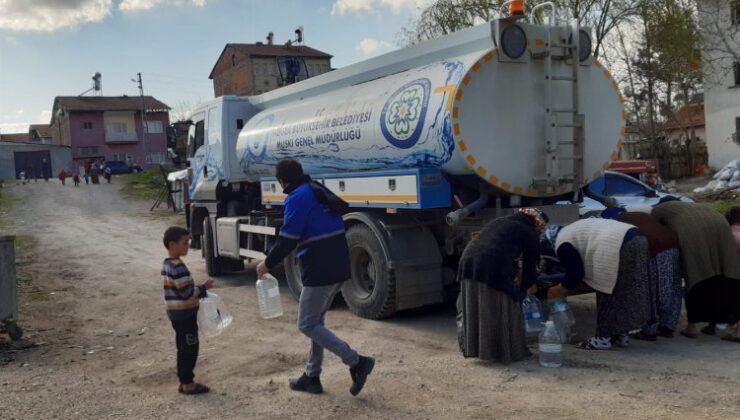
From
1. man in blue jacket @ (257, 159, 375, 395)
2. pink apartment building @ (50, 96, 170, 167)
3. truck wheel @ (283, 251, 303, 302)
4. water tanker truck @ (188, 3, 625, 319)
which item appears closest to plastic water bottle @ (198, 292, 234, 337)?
man in blue jacket @ (257, 159, 375, 395)

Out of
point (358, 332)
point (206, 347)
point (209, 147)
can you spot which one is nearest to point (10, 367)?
point (206, 347)

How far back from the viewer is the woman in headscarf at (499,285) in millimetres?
5559

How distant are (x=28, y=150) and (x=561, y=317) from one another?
2589 inches

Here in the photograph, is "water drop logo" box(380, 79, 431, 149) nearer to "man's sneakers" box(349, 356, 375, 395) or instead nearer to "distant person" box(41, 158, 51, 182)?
"man's sneakers" box(349, 356, 375, 395)

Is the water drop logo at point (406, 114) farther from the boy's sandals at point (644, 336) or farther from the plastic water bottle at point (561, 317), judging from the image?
the boy's sandals at point (644, 336)

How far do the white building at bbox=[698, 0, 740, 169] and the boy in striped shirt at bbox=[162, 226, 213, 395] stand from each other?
28.7m

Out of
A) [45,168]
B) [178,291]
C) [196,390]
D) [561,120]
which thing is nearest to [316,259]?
[178,291]

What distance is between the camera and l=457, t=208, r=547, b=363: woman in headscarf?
5559 millimetres

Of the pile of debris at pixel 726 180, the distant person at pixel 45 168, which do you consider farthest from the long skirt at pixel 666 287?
the distant person at pixel 45 168

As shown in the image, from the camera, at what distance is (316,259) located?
16.8 ft

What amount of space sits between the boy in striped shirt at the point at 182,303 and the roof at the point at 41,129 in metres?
85.1

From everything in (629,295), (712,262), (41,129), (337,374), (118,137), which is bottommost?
(337,374)

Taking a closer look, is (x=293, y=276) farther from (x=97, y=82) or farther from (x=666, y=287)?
(x=97, y=82)

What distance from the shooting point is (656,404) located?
4543mm
